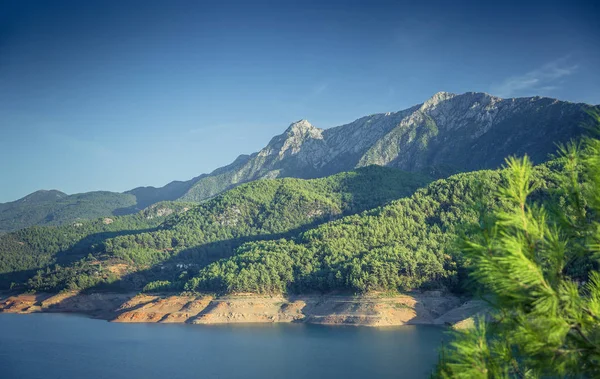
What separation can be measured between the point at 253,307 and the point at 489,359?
3049 inches

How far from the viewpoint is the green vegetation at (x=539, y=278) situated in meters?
6.44

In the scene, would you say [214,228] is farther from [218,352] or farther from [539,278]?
[539,278]

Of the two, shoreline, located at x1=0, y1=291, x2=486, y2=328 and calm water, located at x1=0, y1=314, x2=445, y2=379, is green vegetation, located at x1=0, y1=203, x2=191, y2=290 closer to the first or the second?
shoreline, located at x1=0, y1=291, x2=486, y2=328

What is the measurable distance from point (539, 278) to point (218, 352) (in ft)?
178

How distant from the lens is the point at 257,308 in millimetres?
81500

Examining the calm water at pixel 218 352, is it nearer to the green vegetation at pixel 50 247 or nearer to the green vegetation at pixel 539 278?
the green vegetation at pixel 539 278

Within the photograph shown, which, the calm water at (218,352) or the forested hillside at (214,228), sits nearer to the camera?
the calm water at (218,352)

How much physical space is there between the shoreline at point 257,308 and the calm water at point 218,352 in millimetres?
3886

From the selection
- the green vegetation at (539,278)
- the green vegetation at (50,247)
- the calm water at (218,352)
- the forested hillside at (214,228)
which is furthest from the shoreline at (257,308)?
the green vegetation at (539,278)

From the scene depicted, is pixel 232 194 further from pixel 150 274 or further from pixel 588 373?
pixel 588 373

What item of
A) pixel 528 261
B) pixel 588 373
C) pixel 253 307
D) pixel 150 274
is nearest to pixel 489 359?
pixel 588 373

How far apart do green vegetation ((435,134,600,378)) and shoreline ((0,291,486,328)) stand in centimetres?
5350

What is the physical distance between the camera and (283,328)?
70.5 m

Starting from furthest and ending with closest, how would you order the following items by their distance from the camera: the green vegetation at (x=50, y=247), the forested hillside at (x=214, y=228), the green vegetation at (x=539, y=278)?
1. the forested hillside at (x=214, y=228)
2. the green vegetation at (x=50, y=247)
3. the green vegetation at (x=539, y=278)
